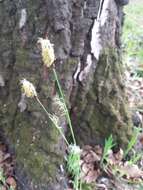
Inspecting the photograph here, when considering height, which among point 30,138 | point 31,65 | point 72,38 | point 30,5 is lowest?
point 30,138

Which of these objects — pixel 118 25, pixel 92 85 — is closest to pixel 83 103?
pixel 92 85

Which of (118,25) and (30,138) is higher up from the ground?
(118,25)

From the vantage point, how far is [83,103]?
2223mm

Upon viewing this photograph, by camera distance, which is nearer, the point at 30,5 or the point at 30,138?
the point at 30,5

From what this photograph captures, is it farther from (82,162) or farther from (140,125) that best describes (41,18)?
(140,125)

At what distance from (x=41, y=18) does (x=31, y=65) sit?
9.3 inches

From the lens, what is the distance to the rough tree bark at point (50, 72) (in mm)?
1964

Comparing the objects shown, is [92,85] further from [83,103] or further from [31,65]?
[31,65]

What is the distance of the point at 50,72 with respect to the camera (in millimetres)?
2016

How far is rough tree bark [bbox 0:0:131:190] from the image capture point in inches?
77.3

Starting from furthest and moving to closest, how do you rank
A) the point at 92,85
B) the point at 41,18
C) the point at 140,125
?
the point at 140,125, the point at 92,85, the point at 41,18

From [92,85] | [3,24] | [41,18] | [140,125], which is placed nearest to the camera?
Answer: [41,18]

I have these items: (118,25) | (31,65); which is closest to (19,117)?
(31,65)

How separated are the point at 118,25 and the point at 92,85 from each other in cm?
36
